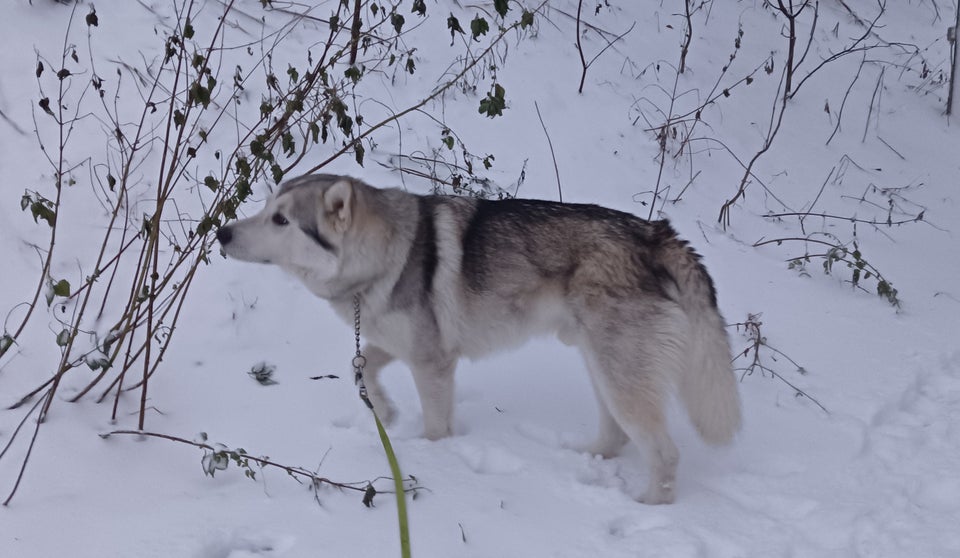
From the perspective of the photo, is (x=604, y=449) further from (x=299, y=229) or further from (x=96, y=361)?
(x=96, y=361)

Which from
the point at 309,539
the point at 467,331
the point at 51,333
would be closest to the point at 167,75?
the point at 51,333

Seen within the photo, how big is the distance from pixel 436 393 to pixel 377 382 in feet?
1.28

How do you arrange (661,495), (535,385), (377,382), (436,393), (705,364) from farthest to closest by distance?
(535,385) < (377,382) < (436,393) < (705,364) < (661,495)

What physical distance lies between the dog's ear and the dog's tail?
144 cm

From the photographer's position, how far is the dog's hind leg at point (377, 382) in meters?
4.13

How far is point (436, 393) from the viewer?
392 centimetres

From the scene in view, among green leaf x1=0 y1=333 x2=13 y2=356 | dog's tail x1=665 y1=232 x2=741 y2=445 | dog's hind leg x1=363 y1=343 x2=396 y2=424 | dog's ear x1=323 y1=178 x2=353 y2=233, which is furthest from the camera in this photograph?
dog's hind leg x1=363 y1=343 x2=396 y2=424

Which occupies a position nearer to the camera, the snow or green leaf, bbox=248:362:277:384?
the snow

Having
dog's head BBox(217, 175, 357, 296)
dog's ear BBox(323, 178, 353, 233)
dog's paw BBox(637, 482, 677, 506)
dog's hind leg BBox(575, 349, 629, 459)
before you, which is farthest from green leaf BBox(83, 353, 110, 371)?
dog's paw BBox(637, 482, 677, 506)

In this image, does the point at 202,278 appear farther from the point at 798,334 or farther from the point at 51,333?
the point at 798,334

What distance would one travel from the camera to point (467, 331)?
3.91m

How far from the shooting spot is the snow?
3232mm

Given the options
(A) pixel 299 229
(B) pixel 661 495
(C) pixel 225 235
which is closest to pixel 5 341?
(C) pixel 225 235

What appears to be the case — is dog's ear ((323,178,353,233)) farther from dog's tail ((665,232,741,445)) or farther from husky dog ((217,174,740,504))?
dog's tail ((665,232,741,445))
